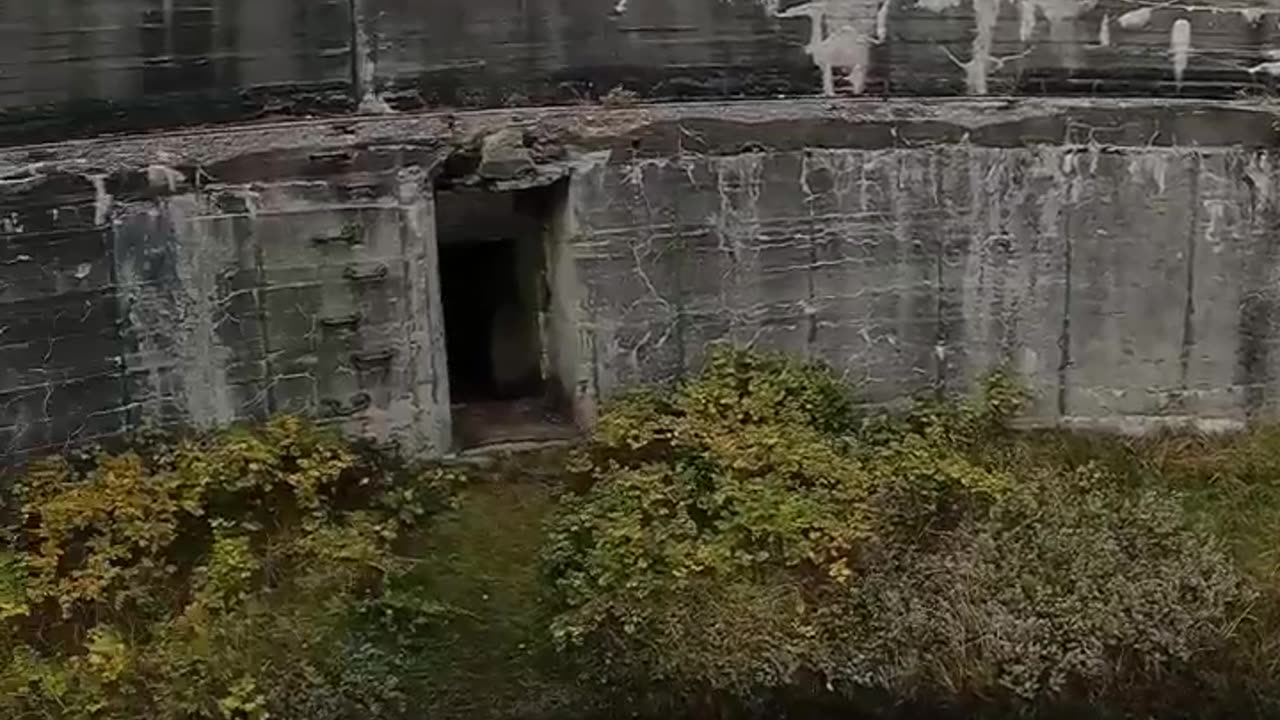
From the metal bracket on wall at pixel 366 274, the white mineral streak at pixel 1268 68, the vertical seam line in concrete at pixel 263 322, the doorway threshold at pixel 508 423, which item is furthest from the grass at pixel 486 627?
the white mineral streak at pixel 1268 68

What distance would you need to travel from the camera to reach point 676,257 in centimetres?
595

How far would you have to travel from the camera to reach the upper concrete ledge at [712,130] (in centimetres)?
542

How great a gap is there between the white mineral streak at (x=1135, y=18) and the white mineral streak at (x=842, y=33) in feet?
3.41

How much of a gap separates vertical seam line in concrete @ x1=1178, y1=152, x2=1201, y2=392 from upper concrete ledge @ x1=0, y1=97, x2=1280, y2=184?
167 millimetres

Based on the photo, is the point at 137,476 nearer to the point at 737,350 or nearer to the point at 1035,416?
the point at 737,350

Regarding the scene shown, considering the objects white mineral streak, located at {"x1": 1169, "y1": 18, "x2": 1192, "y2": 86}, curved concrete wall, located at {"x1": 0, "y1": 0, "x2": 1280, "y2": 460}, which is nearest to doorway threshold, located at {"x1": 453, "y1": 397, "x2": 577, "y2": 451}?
curved concrete wall, located at {"x1": 0, "y1": 0, "x2": 1280, "y2": 460}

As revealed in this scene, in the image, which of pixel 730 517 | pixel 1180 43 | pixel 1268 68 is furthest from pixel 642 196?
pixel 1268 68

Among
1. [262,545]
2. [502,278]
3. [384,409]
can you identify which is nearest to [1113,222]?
[502,278]

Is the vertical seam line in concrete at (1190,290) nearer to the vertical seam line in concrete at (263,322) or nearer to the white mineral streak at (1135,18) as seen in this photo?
the white mineral streak at (1135,18)

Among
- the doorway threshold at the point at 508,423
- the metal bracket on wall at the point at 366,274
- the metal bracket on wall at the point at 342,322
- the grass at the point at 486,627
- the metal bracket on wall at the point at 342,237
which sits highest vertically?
the metal bracket on wall at the point at 342,237

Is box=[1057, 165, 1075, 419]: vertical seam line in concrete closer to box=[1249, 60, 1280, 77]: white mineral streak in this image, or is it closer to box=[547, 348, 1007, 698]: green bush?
box=[547, 348, 1007, 698]: green bush

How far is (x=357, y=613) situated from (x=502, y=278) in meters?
1.95

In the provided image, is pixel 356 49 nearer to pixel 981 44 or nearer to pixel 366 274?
pixel 366 274

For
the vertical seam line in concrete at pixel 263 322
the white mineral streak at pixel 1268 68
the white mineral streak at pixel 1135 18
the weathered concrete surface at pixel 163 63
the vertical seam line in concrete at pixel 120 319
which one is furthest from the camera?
the white mineral streak at pixel 1268 68
